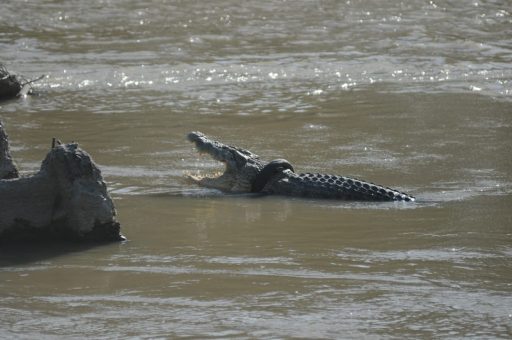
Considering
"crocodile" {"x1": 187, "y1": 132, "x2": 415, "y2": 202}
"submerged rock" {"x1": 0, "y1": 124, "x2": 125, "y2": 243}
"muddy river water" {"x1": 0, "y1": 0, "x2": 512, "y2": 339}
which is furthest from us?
"crocodile" {"x1": 187, "y1": 132, "x2": 415, "y2": 202}

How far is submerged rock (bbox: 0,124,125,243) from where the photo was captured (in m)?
5.77

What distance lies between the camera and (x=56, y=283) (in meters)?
5.20

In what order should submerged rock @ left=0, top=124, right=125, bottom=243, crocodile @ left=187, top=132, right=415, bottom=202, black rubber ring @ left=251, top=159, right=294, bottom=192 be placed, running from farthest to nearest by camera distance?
black rubber ring @ left=251, top=159, right=294, bottom=192
crocodile @ left=187, top=132, right=415, bottom=202
submerged rock @ left=0, top=124, right=125, bottom=243

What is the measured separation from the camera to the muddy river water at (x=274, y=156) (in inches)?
190

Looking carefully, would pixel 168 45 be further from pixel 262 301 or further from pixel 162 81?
pixel 262 301

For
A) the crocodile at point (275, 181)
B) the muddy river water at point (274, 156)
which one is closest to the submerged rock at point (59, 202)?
the muddy river water at point (274, 156)

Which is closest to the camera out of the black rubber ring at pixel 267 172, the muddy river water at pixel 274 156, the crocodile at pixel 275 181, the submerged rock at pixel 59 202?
the muddy river water at pixel 274 156

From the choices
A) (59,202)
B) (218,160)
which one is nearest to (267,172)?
(218,160)

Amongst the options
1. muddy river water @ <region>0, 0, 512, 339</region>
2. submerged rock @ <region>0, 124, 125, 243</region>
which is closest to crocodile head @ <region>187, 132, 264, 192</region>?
muddy river water @ <region>0, 0, 512, 339</region>

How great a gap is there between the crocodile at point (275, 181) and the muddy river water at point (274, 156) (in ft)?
0.36

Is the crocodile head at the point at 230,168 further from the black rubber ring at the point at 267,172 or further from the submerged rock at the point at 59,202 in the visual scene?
the submerged rock at the point at 59,202

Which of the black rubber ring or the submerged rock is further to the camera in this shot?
the black rubber ring

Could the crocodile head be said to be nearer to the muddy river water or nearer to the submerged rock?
the muddy river water

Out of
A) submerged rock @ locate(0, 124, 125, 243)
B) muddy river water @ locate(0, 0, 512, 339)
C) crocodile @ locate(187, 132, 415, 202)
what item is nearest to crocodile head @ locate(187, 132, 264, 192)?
crocodile @ locate(187, 132, 415, 202)
